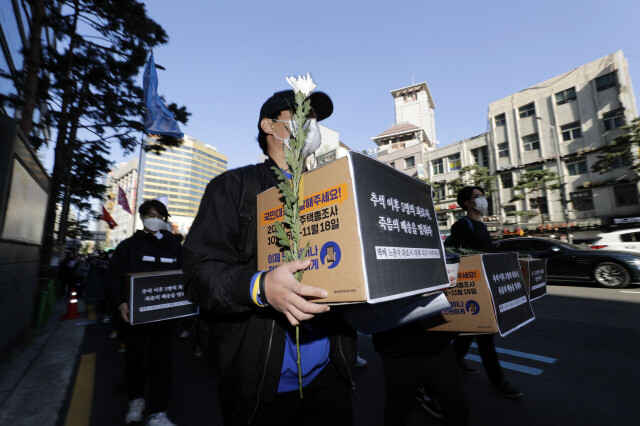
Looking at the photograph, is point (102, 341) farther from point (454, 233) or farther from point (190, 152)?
point (190, 152)

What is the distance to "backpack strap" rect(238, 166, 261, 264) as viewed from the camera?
4.53 feet

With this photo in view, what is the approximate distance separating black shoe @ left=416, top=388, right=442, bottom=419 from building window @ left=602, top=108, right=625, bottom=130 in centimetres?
3002

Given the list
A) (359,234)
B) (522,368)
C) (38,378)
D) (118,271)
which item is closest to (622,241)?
(522,368)

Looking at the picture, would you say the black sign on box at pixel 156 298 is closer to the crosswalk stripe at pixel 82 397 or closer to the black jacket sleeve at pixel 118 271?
the black jacket sleeve at pixel 118 271

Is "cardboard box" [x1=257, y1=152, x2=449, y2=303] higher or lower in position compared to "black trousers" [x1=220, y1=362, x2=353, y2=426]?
higher

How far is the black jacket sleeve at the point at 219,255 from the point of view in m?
1.11

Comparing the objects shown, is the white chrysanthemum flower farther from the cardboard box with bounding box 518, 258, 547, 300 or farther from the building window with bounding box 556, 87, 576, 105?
the building window with bounding box 556, 87, 576, 105

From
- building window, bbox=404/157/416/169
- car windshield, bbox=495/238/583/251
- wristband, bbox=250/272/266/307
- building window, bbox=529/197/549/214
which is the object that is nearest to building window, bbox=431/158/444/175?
building window, bbox=404/157/416/169

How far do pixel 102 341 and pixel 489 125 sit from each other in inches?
1358

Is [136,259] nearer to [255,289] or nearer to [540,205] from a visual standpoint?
[255,289]

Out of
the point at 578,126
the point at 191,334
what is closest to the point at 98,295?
the point at 191,334

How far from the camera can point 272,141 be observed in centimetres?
162

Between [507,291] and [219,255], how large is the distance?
2055 mm

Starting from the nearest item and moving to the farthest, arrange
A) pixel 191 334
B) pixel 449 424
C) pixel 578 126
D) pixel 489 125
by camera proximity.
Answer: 1. pixel 449 424
2. pixel 191 334
3. pixel 578 126
4. pixel 489 125
